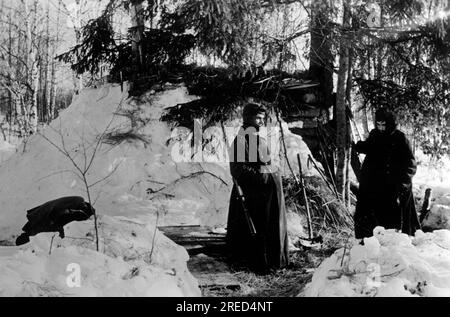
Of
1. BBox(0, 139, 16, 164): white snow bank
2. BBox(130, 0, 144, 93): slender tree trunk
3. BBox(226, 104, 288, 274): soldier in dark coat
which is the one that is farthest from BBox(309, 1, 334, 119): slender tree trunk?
BBox(0, 139, 16, 164): white snow bank

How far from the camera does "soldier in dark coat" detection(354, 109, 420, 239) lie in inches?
209

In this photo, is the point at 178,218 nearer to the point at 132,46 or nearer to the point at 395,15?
the point at 132,46

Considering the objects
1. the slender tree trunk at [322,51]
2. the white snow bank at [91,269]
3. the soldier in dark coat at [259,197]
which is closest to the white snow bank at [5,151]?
the slender tree trunk at [322,51]

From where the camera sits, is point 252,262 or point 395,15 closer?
point 252,262

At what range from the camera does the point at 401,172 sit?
17.4 feet

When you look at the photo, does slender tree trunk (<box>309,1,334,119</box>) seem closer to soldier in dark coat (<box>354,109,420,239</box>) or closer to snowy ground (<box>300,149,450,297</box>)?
soldier in dark coat (<box>354,109,420,239</box>)

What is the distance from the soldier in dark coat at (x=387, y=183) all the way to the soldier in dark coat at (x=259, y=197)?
1.47 meters

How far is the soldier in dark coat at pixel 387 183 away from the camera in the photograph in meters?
5.31

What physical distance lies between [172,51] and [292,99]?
292 centimetres

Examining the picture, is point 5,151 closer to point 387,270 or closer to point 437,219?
point 437,219

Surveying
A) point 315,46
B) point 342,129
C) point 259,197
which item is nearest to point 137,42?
point 315,46

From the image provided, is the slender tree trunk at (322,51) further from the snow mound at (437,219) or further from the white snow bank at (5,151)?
the white snow bank at (5,151)

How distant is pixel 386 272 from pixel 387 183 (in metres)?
2.43
